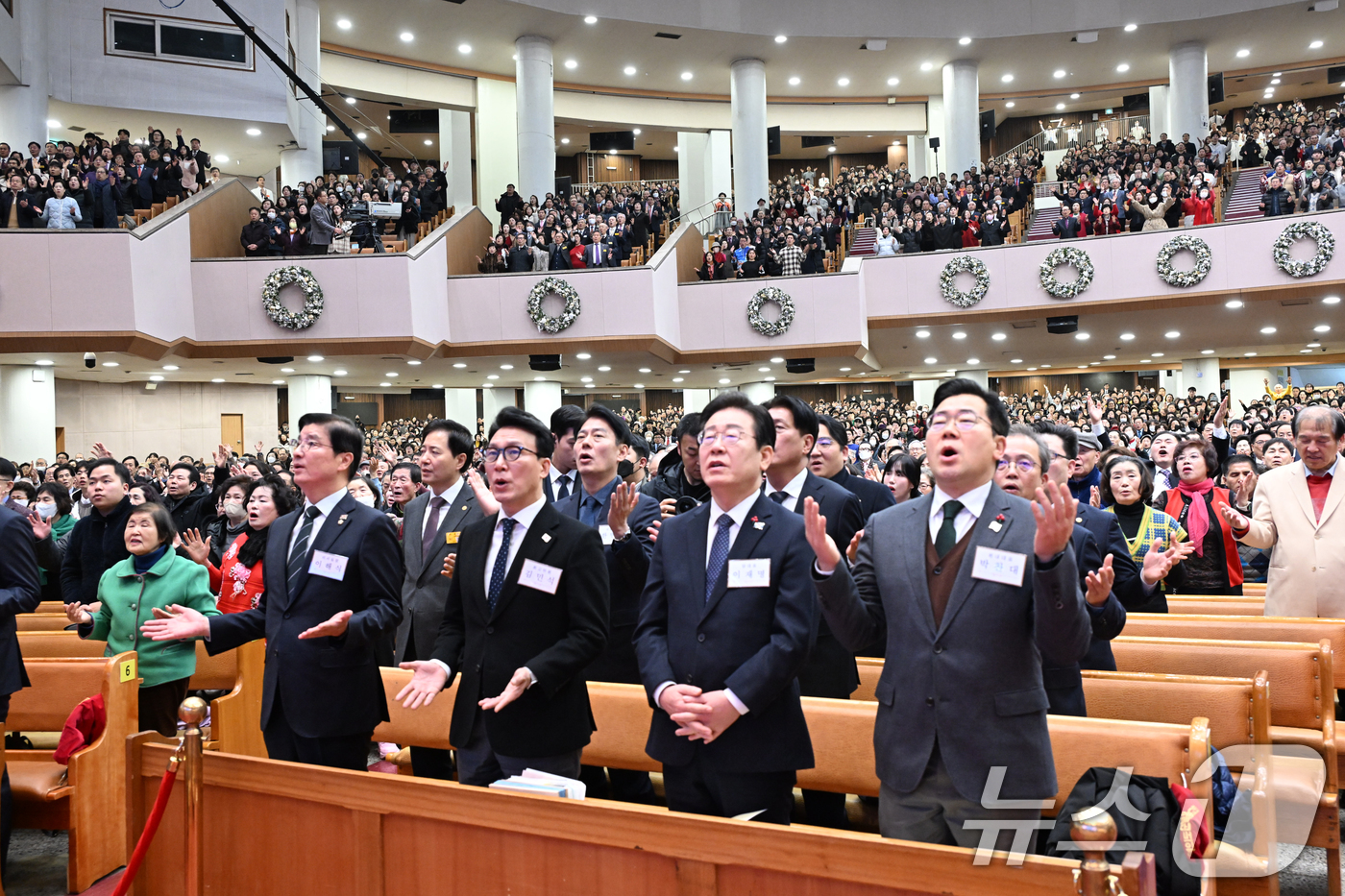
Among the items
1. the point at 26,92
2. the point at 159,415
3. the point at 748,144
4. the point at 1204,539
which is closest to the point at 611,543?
the point at 1204,539

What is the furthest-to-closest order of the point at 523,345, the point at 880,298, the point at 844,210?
the point at 844,210, the point at 880,298, the point at 523,345

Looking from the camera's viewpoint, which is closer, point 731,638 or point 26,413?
point 731,638

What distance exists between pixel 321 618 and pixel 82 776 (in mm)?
1216

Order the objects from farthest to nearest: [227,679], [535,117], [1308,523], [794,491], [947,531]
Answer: [535,117] → [227,679] → [1308,523] → [794,491] → [947,531]

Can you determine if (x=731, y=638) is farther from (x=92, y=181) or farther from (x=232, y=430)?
(x=232, y=430)

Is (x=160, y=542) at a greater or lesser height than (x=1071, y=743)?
greater

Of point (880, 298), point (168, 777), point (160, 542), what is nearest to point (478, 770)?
point (168, 777)

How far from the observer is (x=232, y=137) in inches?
687

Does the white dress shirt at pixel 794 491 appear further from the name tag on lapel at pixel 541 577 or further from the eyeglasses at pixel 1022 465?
the name tag on lapel at pixel 541 577

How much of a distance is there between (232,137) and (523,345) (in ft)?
26.1

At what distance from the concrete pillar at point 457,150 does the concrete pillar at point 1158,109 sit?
16.7 metres

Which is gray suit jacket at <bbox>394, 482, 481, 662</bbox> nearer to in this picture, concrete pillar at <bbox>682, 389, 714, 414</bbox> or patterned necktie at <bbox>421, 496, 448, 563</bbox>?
patterned necktie at <bbox>421, 496, 448, 563</bbox>

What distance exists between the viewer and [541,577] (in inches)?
98.8

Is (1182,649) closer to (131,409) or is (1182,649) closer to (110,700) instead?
(110,700)
